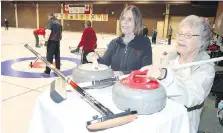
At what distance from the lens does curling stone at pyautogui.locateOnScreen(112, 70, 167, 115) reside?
41.4 inches

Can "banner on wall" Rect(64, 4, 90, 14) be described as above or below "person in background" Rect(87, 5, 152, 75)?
above

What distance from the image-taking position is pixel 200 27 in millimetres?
1435

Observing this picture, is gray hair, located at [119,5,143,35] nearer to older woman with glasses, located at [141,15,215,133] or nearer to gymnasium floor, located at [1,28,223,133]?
older woman with glasses, located at [141,15,215,133]

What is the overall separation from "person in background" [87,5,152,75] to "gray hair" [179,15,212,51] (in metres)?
0.74

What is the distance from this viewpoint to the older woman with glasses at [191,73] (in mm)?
1183

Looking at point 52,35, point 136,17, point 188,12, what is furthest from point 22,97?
point 188,12

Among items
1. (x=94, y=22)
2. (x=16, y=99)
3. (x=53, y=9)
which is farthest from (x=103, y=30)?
(x=16, y=99)

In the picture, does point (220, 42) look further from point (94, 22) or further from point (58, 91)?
point (94, 22)

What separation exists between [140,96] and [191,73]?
1.98ft

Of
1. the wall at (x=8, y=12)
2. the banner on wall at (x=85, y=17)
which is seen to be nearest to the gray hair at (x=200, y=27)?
the banner on wall at (x=85, y=17)

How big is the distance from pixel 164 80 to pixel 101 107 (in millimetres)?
412

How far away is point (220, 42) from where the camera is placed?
4824 millimetres

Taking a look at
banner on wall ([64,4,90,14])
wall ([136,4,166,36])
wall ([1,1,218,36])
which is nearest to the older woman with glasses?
wall ([1,1,218,36])

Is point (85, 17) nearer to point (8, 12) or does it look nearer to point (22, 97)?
point (8, 12)
